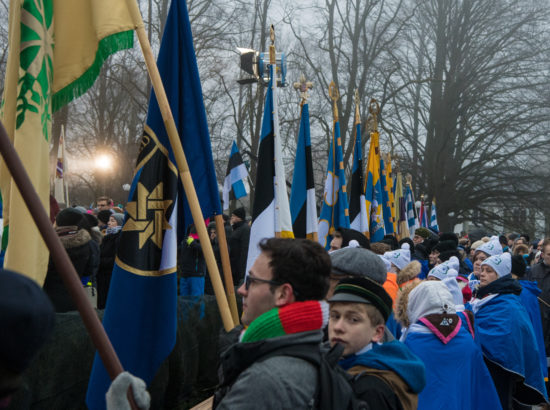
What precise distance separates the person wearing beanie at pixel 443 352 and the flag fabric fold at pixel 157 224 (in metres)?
1.63

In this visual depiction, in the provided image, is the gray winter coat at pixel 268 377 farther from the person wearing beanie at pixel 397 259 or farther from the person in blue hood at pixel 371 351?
the person wearing beanie at pixel 397 259

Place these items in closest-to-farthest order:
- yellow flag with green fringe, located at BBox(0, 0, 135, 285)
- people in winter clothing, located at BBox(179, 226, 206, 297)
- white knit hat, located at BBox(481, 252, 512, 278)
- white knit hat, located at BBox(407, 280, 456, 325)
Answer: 1. yellow flag with green fringe, located at BBox(0, 0, 135, 285)
2. white knit hat, located at BBox(407, 280, 456, 325)
3. white knit hat, located at BBox(481, 252, 512, 278)
4. people in winter clothing, located at BBox(179, 226, 206, 297)

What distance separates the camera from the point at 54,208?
6824 mm

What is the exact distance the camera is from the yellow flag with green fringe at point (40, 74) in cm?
308

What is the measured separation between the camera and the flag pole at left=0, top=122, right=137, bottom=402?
1903 mm

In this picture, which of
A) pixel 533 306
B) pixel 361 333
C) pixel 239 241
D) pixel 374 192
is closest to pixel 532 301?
pixel 533 306

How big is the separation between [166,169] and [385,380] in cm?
210

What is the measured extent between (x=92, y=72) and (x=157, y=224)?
1.06m

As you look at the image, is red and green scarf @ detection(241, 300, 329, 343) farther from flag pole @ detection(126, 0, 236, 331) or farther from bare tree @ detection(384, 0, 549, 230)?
bare tree @ detection(384, 0, 549, 230)

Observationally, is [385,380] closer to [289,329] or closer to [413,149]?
[289,329]

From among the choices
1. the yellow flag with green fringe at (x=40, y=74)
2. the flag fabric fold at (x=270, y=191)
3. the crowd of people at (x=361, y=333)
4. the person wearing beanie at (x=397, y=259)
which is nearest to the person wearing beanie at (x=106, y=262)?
the crowd of people at (x=361, y=333)

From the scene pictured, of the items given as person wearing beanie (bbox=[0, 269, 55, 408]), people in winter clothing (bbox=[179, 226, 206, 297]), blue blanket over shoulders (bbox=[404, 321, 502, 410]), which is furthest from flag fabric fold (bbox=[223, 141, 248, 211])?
person wearing beanie (bbox=[0, 269, 55, 408])

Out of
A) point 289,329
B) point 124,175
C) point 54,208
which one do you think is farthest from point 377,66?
point 289,329

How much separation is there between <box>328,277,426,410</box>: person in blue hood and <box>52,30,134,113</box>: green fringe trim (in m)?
2.02
